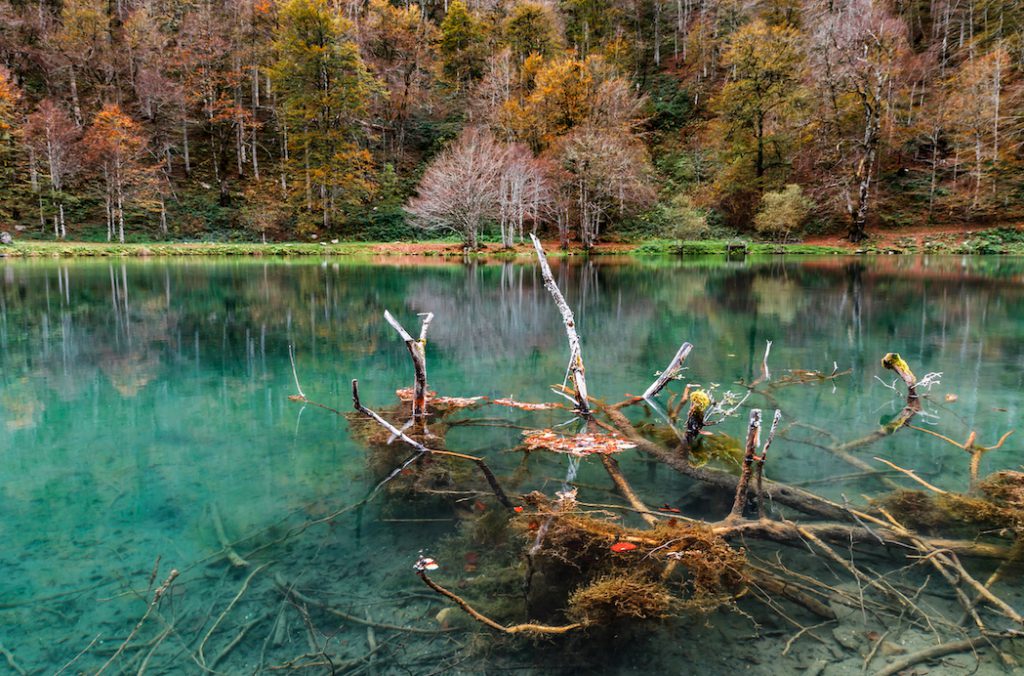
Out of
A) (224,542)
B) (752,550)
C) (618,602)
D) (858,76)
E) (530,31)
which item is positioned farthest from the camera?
(530,31)

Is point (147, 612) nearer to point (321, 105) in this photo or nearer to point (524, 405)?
point (524, 405)

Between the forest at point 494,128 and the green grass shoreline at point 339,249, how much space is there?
145 centimetres

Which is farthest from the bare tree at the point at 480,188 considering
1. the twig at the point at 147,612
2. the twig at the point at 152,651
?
the twig at the point at 152,651

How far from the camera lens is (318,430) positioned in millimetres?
6125

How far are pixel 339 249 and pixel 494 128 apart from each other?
571 inches

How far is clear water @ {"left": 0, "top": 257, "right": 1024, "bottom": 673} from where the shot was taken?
2.98 m

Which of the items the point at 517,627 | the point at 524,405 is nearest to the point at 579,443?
the point at 524,405

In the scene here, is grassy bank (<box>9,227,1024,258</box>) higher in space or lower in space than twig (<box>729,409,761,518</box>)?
higher

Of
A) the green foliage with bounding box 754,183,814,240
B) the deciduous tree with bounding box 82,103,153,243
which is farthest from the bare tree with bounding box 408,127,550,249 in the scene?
the deciduous tree with bounding box 82,103,153,243

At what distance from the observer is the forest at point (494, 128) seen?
34.8 metres

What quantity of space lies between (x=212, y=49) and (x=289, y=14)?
9.52m

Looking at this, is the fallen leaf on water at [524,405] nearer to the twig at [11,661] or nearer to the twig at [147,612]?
the twig at [147,612]

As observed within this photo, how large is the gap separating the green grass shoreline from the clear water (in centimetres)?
1949

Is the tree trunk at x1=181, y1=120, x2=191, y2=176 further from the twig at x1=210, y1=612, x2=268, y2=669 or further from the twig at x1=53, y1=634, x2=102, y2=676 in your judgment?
the twig at x1=210, y1=612, x2=268, y2=669
